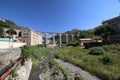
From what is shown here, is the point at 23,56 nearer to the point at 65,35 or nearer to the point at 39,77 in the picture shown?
the point at 39,77

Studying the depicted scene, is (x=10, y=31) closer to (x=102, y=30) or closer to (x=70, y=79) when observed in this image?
(x=102, y=30)

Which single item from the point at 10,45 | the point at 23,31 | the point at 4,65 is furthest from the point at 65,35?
the point at 4,65

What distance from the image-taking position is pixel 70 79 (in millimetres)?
21656

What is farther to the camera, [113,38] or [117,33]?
[117,33]

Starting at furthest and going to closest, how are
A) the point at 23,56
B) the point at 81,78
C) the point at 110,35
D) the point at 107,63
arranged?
the point at 110,35 < the point at 107,63 < the point at 23,56 < the point at 81,78

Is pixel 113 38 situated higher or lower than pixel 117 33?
lower

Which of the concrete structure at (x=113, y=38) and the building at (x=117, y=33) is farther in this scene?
the building at (x=117, y=33)

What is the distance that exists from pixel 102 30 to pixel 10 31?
81.0 meters

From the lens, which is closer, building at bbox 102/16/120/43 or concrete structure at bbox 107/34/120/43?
concrete structure at bbox 107/34/120/43

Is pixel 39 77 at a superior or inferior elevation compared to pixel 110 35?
inferior

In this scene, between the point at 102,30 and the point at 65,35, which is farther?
the point at 65,35

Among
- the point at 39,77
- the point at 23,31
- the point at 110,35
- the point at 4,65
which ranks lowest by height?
Answer: the point at 39,77

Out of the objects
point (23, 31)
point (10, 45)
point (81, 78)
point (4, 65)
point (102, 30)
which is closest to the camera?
point (4, 65)

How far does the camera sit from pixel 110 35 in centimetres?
6762
